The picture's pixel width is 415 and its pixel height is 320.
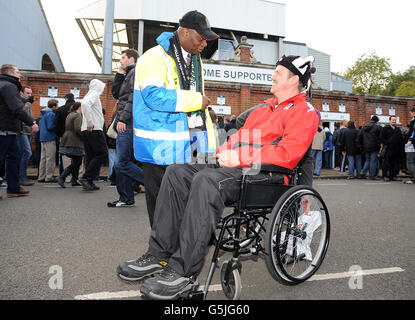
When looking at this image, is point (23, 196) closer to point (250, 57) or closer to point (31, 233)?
point (31, 233)

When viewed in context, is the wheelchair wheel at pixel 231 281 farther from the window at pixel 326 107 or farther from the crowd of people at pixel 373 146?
the window at pixel 326 107

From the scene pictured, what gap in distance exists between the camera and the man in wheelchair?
187 centimetres

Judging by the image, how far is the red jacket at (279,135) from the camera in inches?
84.5

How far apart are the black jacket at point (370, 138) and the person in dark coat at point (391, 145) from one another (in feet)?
0.57

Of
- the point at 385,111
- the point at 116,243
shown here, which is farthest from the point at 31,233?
the point at 385,111

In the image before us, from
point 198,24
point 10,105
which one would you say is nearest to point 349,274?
point 198,24

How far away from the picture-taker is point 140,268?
221 centimetres

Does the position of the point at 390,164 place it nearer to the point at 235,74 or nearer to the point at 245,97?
the point at 245,97

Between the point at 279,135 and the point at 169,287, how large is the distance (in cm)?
128

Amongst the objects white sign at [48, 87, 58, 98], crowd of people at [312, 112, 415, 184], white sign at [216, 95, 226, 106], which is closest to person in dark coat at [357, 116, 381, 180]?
crowd of people at [312, 112, 415, 184]

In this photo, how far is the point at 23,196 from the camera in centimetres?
557

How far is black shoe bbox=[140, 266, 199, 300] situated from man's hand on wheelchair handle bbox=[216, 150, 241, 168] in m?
0.78

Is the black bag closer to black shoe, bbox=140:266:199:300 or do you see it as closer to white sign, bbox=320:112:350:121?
white sign, bbox=320:112:350:121
